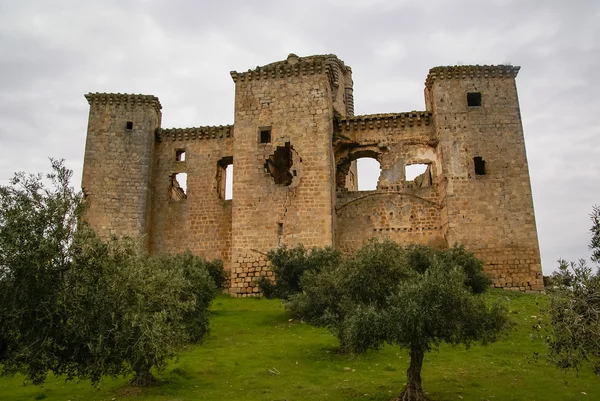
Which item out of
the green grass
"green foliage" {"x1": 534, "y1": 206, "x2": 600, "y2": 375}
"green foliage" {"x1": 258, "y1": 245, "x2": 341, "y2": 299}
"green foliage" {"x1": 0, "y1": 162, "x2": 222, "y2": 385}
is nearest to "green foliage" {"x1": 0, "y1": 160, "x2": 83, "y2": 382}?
"green foliage" {"x1": 0, "y1": 162, "x2": 222, "y2": 385}

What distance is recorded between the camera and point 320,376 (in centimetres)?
1217

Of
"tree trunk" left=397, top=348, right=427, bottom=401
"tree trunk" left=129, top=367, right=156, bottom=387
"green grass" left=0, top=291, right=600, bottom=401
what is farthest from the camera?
"tree trunk" left=129, top=367, right=156, bottom=387

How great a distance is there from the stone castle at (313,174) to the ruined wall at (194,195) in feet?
0.18

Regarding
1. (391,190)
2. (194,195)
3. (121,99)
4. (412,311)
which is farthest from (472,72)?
(412,311)

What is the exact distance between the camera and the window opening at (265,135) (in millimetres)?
24758

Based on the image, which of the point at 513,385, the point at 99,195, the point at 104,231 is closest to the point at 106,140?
the point at 99,195

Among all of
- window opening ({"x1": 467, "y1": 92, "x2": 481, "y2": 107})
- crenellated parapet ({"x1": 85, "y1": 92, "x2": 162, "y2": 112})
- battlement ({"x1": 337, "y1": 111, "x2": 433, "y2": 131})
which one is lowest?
battlement ({"x1": 337, "y1": 111, "x2": 433, "y2": 131})

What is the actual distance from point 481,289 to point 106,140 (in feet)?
62.3

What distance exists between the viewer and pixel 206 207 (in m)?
26.2

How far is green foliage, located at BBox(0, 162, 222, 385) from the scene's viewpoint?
29.2 ft

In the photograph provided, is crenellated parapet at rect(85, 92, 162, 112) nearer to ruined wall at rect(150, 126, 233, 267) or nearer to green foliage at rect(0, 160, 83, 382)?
ruined wall at rect(150, 126, 233, 267)

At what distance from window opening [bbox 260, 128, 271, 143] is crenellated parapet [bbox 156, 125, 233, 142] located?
2.62 m

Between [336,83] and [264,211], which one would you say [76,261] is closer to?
[264,211]

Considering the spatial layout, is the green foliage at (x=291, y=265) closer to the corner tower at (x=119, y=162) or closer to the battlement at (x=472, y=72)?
the corner tower at (x=119, y=162)
